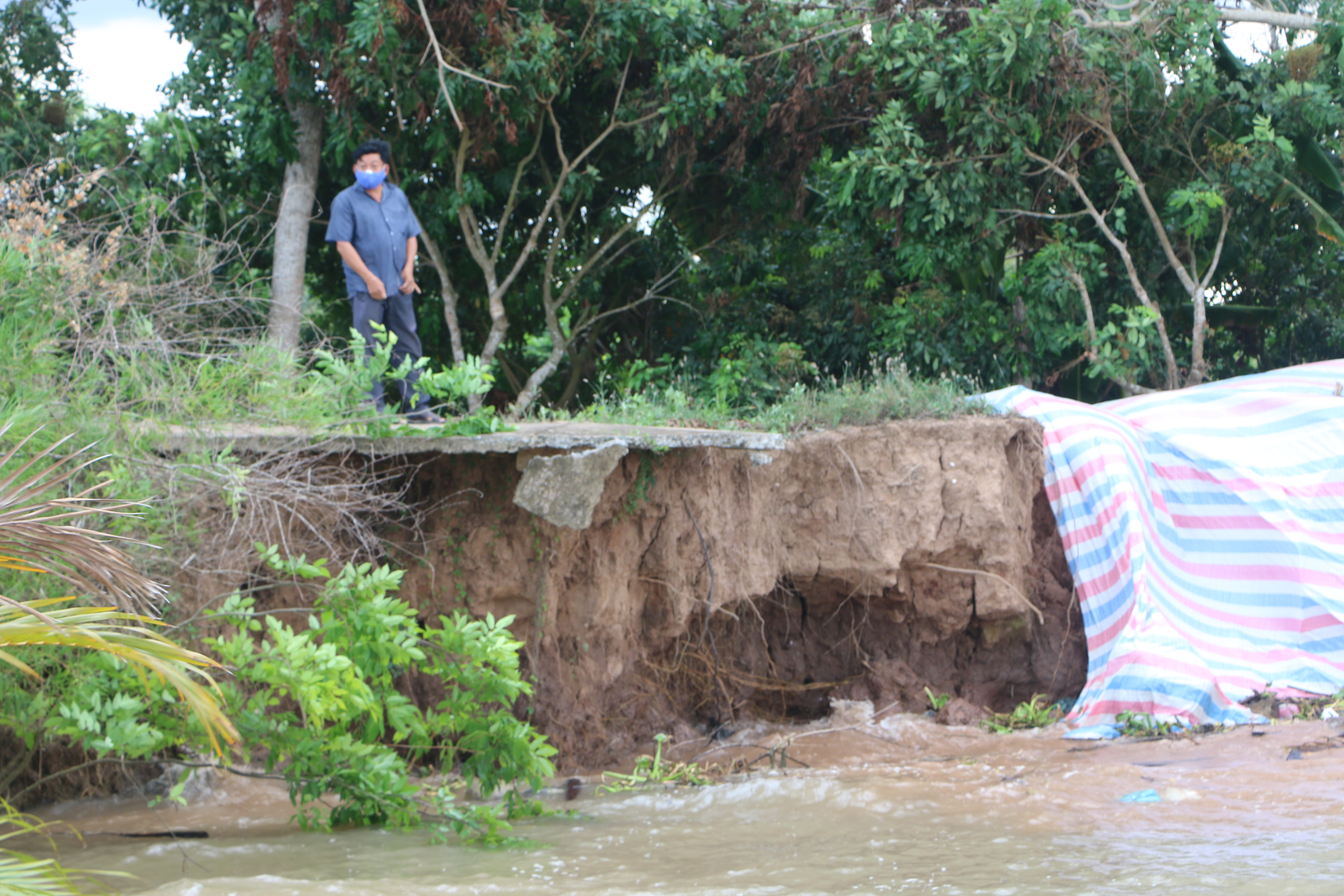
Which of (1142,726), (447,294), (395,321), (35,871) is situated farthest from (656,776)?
(447,294)

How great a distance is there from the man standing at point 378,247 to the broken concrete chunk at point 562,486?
133cm

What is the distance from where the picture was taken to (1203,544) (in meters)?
6.89

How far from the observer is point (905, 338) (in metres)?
9.72

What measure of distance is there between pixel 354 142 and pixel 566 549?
16.4 ft

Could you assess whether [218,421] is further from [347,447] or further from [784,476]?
[784,476]

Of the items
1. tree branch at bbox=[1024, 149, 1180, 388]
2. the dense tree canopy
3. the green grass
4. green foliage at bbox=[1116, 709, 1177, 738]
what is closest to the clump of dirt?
the green grass

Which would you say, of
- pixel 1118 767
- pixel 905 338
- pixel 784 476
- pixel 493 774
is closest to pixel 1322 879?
pixel 1118 767

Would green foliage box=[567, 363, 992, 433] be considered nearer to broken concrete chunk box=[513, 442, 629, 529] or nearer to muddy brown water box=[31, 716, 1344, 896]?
broken concrete chunk box=[513, 442, 629, 529]

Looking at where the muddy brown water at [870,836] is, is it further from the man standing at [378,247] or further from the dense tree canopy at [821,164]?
the dense tree canopy at [821,164]

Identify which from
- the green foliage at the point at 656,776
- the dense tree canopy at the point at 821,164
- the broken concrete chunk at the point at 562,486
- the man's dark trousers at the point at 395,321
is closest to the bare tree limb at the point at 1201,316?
the dense tree canopy at the point at 821,164

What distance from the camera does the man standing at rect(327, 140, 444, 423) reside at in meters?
6.54

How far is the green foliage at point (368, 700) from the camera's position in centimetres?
418

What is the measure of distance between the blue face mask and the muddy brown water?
3.51 meters

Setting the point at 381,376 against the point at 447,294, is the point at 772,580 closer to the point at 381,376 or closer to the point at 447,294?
the point at 381,376
